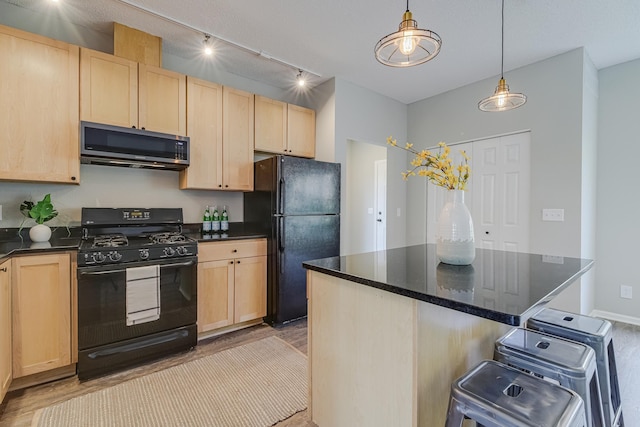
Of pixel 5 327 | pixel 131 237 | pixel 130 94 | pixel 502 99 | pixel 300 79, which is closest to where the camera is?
pixel 5 327

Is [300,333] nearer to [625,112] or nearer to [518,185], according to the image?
[518,185]

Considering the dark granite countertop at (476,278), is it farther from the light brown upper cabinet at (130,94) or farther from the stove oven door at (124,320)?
the light brown upper cabinet at (130,94)

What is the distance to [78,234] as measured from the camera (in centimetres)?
259

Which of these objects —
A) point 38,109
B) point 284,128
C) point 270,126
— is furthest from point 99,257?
point 284,128

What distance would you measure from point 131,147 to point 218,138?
2.60 ft

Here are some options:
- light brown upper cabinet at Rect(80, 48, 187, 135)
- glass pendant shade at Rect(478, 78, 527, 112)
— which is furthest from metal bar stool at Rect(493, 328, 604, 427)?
light brown upper cabinet at Rect(80, 48, 187, 135)

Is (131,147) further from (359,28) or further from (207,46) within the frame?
(359,28)

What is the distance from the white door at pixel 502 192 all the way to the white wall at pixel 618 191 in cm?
82

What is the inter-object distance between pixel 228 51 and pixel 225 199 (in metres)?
1.54

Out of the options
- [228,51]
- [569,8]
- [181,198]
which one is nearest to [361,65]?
[228,51]

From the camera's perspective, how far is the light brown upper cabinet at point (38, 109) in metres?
2.10

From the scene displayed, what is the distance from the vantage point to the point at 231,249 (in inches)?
113

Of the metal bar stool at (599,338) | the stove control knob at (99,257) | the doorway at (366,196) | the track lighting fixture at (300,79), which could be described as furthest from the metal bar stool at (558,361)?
the doorway at (366,196)

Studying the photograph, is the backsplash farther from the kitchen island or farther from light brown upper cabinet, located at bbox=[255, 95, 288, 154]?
the kitchen island
